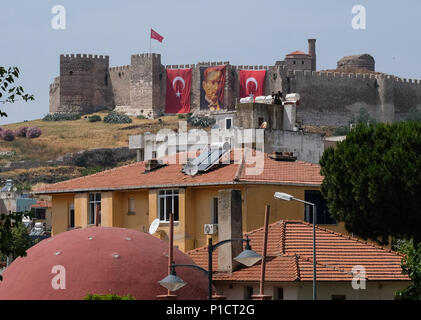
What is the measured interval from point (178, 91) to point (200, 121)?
9.08 metres

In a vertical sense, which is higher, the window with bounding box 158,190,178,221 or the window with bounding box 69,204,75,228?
the window with bounding box 158,190,178,221

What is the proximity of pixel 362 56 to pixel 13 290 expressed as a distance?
13412 centimetres

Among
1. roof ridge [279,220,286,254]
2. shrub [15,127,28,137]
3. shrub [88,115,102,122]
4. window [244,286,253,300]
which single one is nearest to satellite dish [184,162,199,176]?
roof ridge [279,220,286,254]

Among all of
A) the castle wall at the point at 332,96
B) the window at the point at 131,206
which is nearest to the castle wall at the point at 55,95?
the castle wall at the point at 332,96

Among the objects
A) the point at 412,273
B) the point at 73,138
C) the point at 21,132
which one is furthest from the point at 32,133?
the point at 412,273

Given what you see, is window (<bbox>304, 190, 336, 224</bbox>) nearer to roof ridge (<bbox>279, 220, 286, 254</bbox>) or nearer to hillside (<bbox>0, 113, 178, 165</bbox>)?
roof ridge (<bbox>279, 220, 286, 254</bbox>)

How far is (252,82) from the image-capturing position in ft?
412

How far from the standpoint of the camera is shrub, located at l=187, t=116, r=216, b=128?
395 feet

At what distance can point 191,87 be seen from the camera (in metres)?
127

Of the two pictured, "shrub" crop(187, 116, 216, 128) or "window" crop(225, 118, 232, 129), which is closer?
"window" crop(225, 118, 232, 129)

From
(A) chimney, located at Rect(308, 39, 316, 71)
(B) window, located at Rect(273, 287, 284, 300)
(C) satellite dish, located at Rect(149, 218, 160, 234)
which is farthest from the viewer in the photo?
(A) chimney, located at Rect(308, 39, 316, 71)

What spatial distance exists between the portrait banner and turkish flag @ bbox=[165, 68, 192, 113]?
201cm
